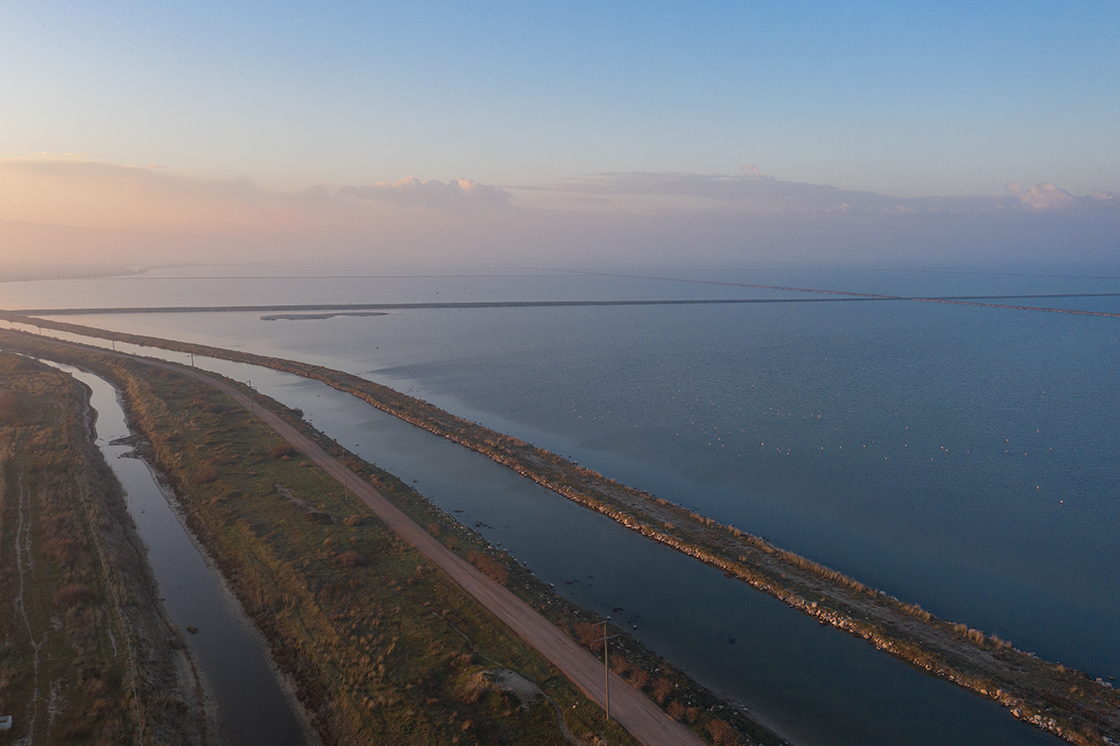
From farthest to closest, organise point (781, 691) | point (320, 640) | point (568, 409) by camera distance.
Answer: point (568, 409)
point (320, 640)
point (781, 691)

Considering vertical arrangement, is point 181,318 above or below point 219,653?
above

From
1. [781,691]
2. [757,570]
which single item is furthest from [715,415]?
[781,691]

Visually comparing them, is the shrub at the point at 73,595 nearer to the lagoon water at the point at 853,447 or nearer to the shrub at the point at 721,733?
the lagoon water at the point at 853,447

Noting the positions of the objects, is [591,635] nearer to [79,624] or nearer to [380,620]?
[380,620]

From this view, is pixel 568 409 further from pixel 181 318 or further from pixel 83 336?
pixel 181 318

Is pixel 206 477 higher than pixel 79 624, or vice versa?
pixel 206 477

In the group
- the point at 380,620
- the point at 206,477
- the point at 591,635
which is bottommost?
the point at 380,620

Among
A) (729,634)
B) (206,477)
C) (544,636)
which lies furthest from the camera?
(206,477)

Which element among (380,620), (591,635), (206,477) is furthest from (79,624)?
(591,635)

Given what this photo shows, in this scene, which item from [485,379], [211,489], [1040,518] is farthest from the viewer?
[485,379]
